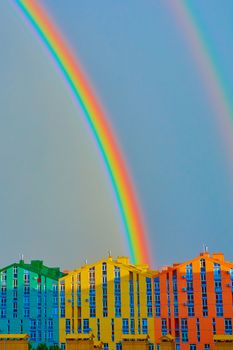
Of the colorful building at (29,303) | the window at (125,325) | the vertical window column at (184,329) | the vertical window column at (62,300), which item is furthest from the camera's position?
the vertical window column at (62,300)

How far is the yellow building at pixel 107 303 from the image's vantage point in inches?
1778

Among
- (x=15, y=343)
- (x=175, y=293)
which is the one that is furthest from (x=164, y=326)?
(x=15, y=343)

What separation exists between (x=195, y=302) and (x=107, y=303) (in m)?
6.65

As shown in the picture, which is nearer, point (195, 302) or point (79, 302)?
point (195, 302)

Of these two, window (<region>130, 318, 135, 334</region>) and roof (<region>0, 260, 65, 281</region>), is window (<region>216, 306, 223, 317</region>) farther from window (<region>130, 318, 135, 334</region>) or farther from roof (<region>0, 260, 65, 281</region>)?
roof (<region>0, 260, 65, 281</region>)

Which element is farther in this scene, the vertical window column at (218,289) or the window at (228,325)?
the vertical window column at (218,289)

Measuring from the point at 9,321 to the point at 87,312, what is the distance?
6118 mm

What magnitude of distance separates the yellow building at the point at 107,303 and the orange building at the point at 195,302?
101cm

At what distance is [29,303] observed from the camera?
4700cm

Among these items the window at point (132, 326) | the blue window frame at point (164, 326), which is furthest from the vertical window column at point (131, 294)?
the blue window frame at point (164, 326)

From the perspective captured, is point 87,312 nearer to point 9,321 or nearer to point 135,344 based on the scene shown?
point 9,321

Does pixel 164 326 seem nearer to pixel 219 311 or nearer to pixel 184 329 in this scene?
pixel 184 329

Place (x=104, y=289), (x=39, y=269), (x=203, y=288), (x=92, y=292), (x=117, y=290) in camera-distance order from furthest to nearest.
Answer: (x=39, y=269), (x=92, y=292), (x=104, y=289), (x=117, y=290), (x=203, y=288)

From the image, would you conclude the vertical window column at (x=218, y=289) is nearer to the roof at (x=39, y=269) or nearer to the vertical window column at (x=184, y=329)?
the vertical window column at (x=184, y=329)
